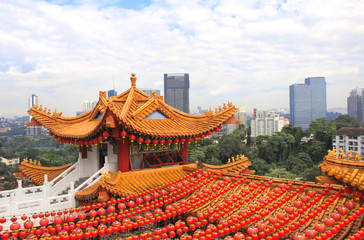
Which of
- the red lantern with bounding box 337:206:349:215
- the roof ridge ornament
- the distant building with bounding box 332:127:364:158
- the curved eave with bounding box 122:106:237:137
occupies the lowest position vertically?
the distant building with bounding box 332:127:364:158

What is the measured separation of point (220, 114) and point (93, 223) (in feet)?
17.0

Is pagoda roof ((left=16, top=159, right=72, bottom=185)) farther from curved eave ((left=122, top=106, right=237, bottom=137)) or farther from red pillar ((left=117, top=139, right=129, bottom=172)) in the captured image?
curved eave ((left=122, top=106, right=237, bottom=137))

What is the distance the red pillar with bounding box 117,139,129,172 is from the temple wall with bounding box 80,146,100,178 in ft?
6.73

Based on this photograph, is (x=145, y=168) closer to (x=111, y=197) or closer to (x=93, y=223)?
(x=111, y=197)

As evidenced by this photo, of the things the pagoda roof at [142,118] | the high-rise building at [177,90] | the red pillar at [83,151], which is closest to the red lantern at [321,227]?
the pagoda roof at [142,118]

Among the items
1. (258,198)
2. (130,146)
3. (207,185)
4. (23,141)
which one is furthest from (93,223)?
(23,141)

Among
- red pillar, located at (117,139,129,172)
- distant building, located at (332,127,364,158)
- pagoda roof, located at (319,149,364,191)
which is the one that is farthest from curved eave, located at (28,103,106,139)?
distant building, located at (332,127,364,158)

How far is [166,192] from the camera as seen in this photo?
8.11 m

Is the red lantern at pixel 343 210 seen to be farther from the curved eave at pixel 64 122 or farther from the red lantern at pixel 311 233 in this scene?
the curved eave at pixel 64 122

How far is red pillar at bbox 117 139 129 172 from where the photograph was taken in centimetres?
A: 891

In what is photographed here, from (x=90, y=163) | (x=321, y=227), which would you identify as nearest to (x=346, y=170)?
(x=321, y=227)

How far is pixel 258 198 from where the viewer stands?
7.18 meters

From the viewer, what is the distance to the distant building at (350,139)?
56.1 meters

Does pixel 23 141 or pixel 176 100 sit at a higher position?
pixel 176 100
